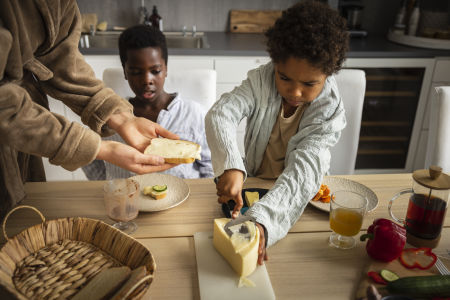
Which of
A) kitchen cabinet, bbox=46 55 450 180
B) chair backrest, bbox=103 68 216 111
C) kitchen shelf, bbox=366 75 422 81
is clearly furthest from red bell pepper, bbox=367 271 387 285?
kitchen shelf, bbox=366 75 422 81

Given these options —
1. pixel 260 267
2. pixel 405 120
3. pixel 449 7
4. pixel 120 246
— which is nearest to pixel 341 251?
pixel 260 267

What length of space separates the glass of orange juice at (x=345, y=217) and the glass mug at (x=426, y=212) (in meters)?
0.15

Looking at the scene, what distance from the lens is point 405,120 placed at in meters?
2.94

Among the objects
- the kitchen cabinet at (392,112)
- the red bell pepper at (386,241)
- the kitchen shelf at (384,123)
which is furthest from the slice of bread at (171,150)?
the kitchen shelf at (384,123)

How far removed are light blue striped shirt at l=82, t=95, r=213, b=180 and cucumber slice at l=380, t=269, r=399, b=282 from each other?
990 mm

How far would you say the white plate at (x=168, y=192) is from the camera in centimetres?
122

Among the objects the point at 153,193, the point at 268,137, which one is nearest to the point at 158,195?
the point at 153,193

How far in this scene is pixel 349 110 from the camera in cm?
175

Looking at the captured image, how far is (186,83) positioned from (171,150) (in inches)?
21.4

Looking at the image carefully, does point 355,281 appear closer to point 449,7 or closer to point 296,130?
point 296,130

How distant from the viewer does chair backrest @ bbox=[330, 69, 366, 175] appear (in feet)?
5.73

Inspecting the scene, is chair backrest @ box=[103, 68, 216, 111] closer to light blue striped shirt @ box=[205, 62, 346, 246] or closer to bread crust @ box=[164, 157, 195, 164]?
light blue striped shirt @ box=[205, 62, 346, 246]

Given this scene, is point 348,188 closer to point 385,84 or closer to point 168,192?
point 168,192

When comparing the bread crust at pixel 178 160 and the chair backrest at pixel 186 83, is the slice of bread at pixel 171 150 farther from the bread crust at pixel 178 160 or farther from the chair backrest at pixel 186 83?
the chair backrest at pixel 186 83
